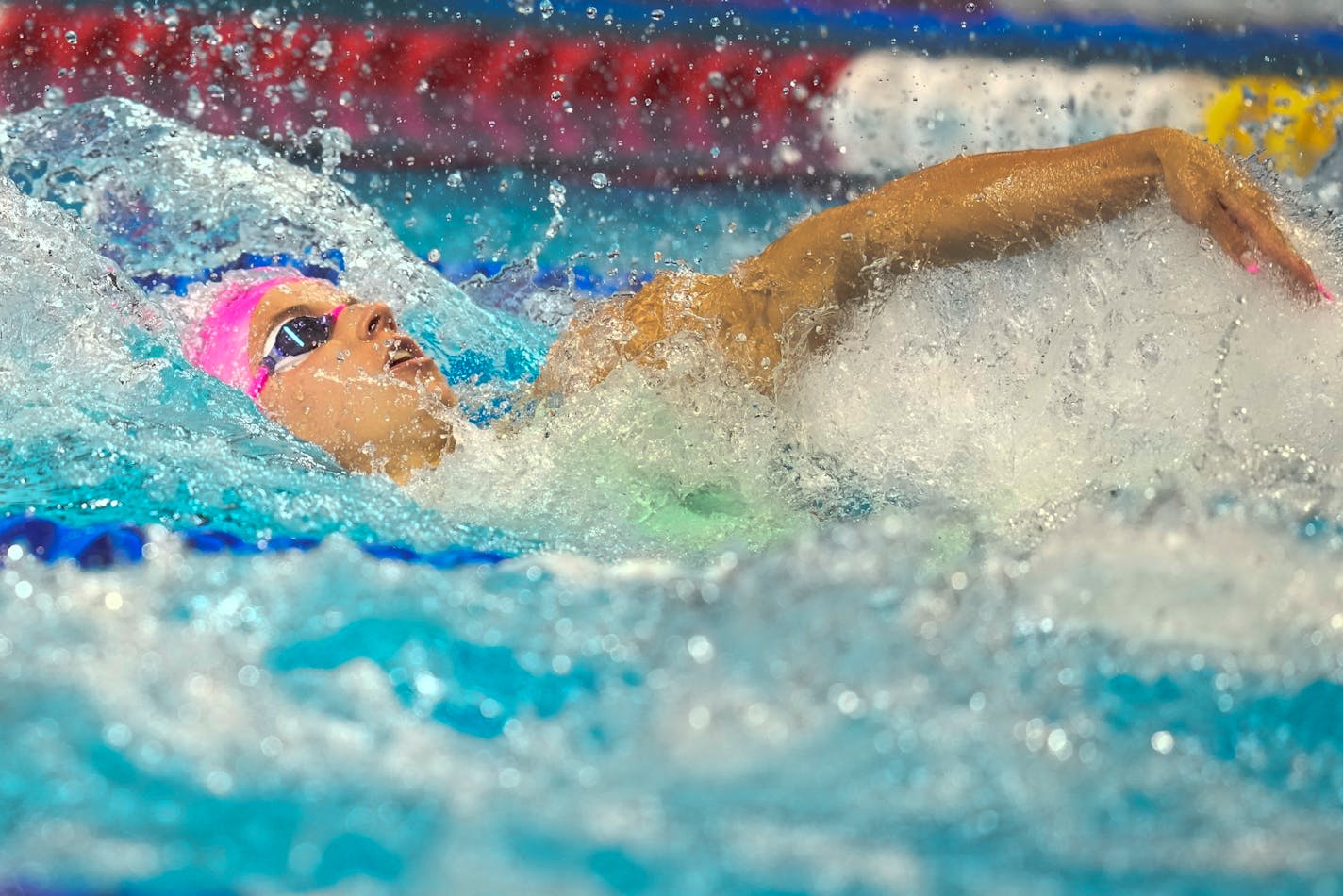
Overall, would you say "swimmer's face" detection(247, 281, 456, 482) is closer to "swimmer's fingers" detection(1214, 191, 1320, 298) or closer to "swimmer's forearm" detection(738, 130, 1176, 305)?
"swimmer's forearm" detection(738, 130, 1176, 305)

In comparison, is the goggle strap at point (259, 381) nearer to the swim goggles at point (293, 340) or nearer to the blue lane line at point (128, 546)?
the swim goggles at point (293, 340)

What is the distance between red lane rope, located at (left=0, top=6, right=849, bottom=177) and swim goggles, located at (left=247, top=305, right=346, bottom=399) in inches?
64.6

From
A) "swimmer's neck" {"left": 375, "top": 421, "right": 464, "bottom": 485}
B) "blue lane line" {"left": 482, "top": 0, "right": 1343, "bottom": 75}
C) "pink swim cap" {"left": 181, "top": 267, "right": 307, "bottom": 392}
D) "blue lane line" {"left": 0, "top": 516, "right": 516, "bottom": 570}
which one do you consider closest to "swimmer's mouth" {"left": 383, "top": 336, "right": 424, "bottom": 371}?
"swimmer's neck" {"left": 375, "top": 421, "right": 464, "bottom": 485}

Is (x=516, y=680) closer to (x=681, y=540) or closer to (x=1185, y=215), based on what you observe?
(x=681, y=540)

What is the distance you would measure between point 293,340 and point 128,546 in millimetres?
449

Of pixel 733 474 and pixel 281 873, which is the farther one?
pixel 733 474

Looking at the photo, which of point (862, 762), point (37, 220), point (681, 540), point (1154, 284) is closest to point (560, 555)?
point (681, 540)

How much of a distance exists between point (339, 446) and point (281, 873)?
888 mm

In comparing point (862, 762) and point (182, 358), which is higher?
point (182, 358)

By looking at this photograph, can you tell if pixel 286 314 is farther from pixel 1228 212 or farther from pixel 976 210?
pixel 1228 212

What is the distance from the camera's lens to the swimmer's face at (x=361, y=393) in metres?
1.50

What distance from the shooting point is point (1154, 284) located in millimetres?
1414

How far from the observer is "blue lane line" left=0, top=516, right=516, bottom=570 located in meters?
1.20

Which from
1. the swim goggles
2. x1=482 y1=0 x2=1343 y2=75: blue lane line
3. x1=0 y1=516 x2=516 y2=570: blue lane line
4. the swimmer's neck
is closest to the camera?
x1=0 y1=516 x2=516 y2=570: blue lane line
